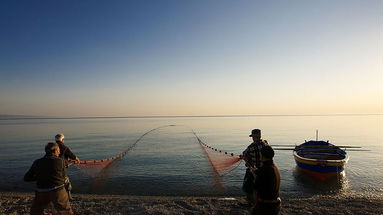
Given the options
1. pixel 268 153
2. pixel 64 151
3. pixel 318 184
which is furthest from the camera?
pixel 318 184

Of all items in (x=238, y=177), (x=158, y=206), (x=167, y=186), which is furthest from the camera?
(x=238, y=177)

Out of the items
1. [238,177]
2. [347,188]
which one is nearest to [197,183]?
[238,177]

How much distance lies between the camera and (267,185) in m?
5.25

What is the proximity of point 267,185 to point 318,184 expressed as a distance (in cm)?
1662

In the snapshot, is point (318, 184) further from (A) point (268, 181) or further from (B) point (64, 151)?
(B) point (64, 151)

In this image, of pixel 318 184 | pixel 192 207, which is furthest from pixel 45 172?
pixel 318 184

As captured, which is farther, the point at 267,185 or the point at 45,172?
the point at 45,172

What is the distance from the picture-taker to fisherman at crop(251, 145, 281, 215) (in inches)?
206

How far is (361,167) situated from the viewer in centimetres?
2666

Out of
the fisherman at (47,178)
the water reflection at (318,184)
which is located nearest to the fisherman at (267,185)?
the fisherman at (47,178)

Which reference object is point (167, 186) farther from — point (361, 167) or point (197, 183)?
point (361, 167)

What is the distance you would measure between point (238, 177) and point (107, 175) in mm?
11024

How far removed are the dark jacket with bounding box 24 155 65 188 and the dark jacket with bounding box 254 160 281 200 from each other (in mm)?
4965

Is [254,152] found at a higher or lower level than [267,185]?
higher
